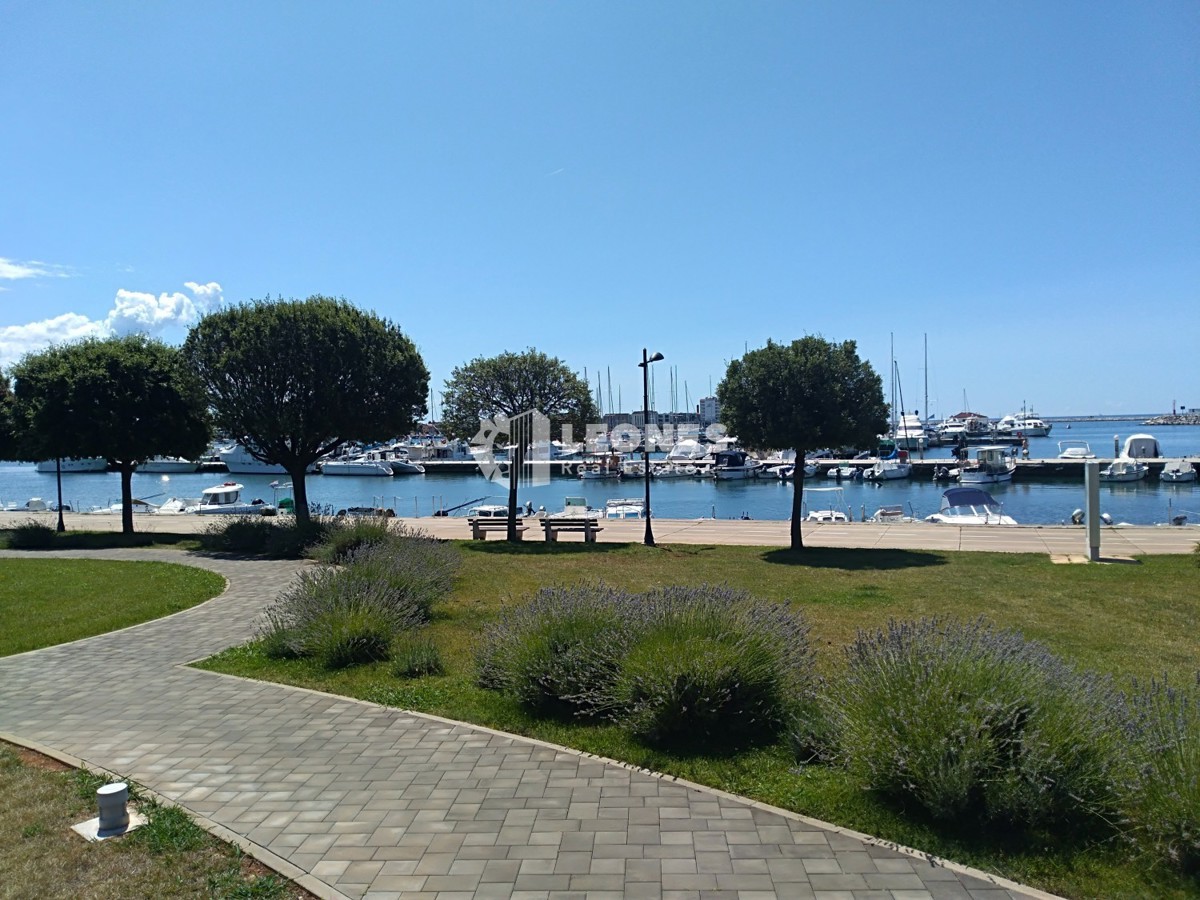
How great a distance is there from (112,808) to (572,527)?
19.1m

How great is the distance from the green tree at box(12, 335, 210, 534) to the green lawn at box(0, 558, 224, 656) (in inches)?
250

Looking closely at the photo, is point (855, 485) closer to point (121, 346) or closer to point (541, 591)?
point (121, 346)

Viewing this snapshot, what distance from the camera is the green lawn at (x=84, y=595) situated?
35.0 ft

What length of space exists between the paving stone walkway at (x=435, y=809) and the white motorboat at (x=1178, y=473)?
7088 cm

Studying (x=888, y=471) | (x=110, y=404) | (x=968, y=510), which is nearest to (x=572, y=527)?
(x=110, y=404)

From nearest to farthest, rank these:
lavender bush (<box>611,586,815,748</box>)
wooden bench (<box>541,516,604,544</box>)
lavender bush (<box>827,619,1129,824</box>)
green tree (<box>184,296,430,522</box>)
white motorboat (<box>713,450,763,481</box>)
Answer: lavender bush (<box>827,619,1129,824</box>), lavender bush (<box>611,586,815,748</box>), green tree (<box>184,296,430,522</box>), wooden bench (<box>541,516,604,544</box>), white motorboat (<box>713,450,763,481</box>)

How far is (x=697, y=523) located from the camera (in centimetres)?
2933

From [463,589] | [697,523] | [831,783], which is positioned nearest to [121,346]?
[463,589]

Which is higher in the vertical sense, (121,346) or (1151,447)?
(121,346)

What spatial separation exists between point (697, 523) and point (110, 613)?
20.9 meters

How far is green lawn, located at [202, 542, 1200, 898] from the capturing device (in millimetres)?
4230

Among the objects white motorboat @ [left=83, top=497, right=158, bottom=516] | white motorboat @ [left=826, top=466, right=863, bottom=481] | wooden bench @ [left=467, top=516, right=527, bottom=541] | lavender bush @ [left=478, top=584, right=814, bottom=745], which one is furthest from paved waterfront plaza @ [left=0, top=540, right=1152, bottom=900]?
white motorboat @ [left=826, top=466, right=863, bottom=481]

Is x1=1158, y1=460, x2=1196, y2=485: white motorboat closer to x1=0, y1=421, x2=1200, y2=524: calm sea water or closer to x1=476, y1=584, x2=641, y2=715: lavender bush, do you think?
x1=0, y1=421, x2=1200, y2=524: calm sea water

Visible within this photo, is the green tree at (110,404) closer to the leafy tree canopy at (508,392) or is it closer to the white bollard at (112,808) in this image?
the leafy tree canopy at (508,392)
